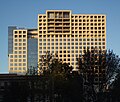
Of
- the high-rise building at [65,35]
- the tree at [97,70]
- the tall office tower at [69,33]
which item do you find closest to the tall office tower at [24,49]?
the high-rise building at [65,35]

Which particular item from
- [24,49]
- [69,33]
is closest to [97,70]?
[69,33]

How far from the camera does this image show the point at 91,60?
205 feet

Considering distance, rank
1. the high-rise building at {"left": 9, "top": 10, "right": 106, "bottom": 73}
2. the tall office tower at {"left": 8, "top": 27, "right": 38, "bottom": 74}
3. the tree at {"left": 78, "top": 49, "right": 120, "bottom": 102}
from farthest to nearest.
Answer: the tall office tower at {"left": 8, "top": 27, "right": 38, "bottom": 74}
the high-rise building at {"left": 9, "top": 10, "right": 106, "bottom": 73}
the tree at {"left": 78, "top": 49, "right": 120, "bottom": 102}

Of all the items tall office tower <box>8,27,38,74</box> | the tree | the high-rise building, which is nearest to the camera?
the tree

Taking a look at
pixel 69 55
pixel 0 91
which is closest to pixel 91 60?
pixel 0 91

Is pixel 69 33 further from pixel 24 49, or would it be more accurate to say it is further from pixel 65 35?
pixel 24 49

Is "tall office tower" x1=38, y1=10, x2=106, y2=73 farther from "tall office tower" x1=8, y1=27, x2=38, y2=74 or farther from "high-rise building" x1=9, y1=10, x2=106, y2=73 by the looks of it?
"tall office tower" x1=8, y1=27, x2=38, y2=74

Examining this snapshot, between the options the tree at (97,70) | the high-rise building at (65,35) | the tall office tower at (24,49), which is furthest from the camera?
the tall office tower at (24,49)

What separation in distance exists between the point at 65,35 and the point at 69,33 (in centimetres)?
234

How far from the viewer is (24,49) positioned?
645 ft

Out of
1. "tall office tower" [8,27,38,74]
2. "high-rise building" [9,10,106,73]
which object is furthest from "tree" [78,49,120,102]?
"tall office tower" [8,27,38,74]

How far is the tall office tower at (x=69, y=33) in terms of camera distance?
190 m

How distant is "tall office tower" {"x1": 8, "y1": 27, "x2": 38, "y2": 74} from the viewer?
635 feet

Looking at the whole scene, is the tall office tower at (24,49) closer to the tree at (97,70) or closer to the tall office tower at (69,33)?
the tall office tower at (69,33)
